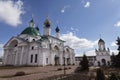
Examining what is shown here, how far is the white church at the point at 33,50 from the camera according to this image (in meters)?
43.5

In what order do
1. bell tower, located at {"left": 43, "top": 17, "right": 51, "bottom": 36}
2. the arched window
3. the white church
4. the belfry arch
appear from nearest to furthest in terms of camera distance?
the white church → the arched window → the belfry arch → bell tower, located at {"left": 43, "top": 17, "right": 51, "bottom": 36}

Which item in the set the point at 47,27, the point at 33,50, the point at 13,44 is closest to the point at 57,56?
the point at 33,50

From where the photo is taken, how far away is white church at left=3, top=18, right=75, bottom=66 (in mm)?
43469

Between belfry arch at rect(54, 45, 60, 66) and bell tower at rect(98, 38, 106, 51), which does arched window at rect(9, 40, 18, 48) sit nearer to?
belfry arch at rect(54, 45, 60, 66)

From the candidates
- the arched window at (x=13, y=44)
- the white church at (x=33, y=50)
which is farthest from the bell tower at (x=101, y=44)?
the arched window at (x=13, y=44)

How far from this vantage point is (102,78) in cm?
1455

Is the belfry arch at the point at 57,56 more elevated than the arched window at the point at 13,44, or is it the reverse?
the arched window at the point at 13,44

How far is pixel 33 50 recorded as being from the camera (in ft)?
145

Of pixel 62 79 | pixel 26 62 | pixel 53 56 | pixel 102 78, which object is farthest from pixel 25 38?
pixel 102 78

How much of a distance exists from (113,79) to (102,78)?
49.2 inches

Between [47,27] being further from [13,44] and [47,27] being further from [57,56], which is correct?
[13,44]

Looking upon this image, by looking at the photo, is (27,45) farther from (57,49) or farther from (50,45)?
(57,49)

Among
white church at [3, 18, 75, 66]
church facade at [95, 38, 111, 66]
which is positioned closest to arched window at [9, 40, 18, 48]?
white church at [3, 18, 75, 66]

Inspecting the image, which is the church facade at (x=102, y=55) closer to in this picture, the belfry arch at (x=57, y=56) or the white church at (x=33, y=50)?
the white church at (x=33, y=50)
